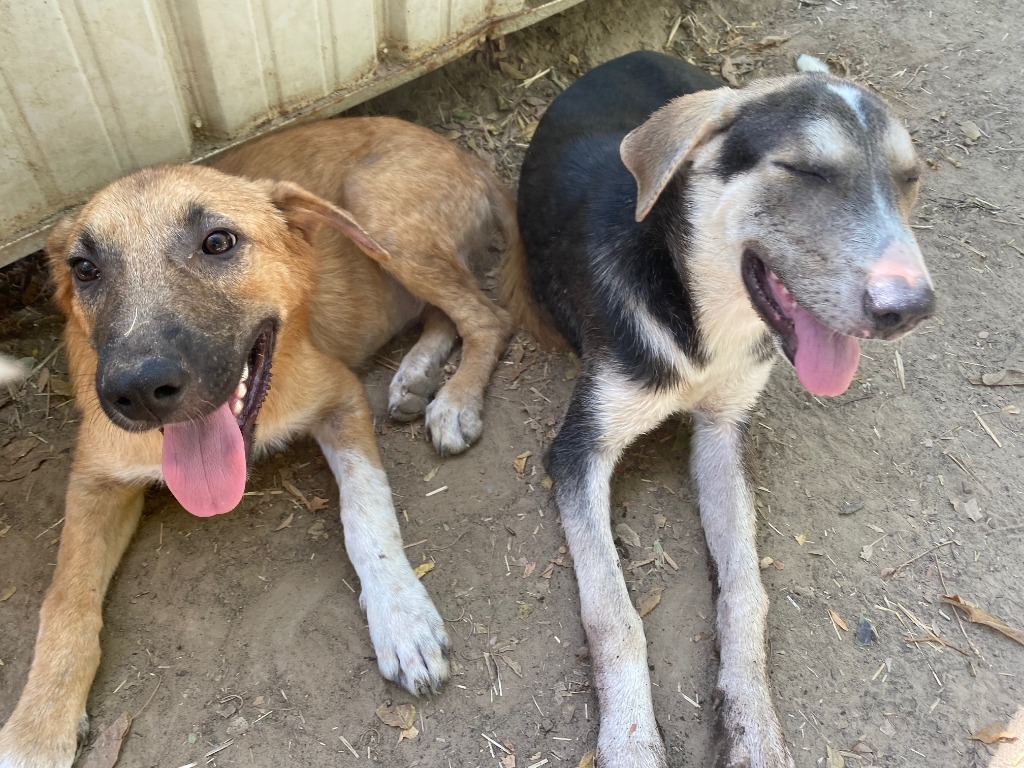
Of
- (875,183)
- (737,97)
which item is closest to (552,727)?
(875,183)

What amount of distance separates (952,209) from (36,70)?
478cm

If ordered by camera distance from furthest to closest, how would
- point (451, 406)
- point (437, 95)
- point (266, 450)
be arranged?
point (437, 95) < point (451, 406) < point (266, 450)

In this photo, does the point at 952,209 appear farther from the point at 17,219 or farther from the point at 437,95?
the point at 17,219

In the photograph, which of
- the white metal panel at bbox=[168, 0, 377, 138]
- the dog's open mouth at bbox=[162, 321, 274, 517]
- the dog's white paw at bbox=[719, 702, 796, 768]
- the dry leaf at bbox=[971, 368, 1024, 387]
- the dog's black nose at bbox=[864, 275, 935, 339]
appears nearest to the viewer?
the dog's black nose at bbox=[864, 275, 935, 339]

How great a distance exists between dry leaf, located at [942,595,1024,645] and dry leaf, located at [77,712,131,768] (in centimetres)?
309

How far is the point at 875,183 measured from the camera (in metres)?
2.54

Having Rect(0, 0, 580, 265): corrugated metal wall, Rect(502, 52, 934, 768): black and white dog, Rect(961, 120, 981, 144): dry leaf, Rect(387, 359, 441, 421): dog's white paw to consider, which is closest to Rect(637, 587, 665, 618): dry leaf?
Rect(502, 52, 934, 768): black and white dog

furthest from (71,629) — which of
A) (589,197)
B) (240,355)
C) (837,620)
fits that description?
(837,620)

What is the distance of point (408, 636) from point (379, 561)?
0.32 m

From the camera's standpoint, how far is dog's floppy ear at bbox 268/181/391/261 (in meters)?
2.99

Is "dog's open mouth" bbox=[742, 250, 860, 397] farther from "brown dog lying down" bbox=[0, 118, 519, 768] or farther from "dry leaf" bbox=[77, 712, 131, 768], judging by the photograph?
"dry leaf" bbox=[77, 712, 131, 768]

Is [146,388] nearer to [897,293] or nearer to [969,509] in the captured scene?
[897,293]

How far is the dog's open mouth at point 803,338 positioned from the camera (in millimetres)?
2639

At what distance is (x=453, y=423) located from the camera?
11.7 ft
